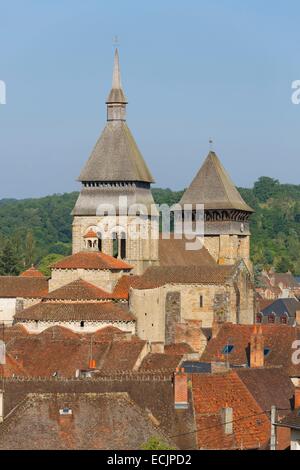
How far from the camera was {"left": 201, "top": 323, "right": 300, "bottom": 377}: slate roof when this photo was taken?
66.3m

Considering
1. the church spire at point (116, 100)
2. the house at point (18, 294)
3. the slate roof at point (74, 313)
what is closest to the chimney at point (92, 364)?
the slate roof at point (74, 313)

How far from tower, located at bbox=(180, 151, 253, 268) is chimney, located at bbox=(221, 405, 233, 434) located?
1978 inches

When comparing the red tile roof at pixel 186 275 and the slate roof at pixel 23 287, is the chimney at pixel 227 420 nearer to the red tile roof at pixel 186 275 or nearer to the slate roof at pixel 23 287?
the slate roof at pixel 23 287

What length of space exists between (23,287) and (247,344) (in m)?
22.1

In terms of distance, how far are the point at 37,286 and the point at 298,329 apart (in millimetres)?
21717

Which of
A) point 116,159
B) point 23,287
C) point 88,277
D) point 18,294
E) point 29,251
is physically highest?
point 116,159

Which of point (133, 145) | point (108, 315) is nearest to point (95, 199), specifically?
point (133, 145)

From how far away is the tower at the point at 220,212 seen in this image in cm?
10088

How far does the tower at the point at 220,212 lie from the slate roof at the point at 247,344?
2778cm

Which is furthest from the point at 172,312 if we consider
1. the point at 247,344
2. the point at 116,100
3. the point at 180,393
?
the point at 180,393

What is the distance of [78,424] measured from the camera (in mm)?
44500

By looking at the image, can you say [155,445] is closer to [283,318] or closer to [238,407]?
[238,407]

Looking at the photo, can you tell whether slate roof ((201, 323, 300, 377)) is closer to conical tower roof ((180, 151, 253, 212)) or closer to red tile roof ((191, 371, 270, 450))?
red tile roof ((191, 371, 270, 450))

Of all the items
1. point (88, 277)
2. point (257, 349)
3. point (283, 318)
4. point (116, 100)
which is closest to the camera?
point (257, 349)
